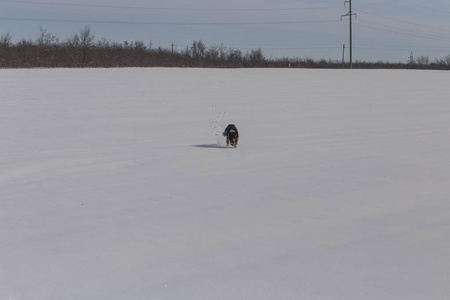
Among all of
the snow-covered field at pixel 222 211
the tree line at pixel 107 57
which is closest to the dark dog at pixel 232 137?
the snow-covered field at pixel 222 211

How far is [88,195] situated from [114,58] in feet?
119

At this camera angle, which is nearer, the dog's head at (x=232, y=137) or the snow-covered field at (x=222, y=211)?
the snow-covered field at (x=222, y=211)

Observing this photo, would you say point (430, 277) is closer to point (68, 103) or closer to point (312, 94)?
point (68, 103)

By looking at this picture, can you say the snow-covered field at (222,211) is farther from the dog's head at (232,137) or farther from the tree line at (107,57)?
the tree line at (107,57)

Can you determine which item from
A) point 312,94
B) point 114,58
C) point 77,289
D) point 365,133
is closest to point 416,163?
point 365,133

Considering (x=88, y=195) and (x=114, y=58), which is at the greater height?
(x=114, y=58)

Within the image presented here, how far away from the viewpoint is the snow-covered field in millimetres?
3580

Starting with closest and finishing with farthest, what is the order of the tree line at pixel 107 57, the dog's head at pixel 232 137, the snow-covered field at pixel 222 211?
the snow-covered field at pixel 222 211 < the dog's head at pixel 232 137 < the tree line at pixel 107 57

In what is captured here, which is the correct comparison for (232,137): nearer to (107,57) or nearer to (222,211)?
(222,211)

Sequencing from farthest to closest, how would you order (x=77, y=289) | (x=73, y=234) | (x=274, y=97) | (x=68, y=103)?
(x=274, y=97), (x=68, y=103), (x=73, y=234), (x=77, y=289)

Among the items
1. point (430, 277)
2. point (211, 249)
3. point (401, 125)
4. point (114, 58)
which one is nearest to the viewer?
point (430, 277)

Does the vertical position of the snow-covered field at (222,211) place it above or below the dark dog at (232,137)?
below

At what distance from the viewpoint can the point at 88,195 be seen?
A: 6039mm

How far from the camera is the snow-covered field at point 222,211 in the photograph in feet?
11.7
